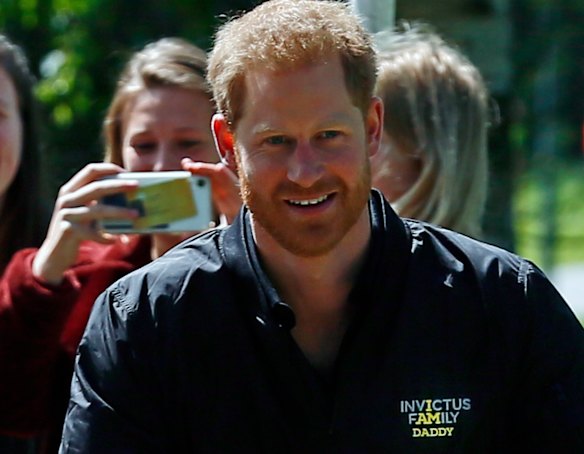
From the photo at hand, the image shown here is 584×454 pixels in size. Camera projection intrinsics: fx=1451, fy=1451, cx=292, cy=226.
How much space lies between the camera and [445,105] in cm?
365

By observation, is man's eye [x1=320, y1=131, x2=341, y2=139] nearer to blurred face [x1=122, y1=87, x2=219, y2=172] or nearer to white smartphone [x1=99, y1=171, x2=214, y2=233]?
white smartphone [x1=99, y1=171, x2=214, y2=233]

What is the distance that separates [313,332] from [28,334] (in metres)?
0.82

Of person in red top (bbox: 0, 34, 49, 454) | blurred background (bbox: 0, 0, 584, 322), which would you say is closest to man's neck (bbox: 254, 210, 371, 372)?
person in red top (bbox: 0, 34, 49, 454)

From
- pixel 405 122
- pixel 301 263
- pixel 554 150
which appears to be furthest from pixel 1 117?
pixel 554 150

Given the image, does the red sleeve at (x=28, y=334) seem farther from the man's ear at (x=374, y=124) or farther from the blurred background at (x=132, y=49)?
the blurred background at (x=132, y=49)

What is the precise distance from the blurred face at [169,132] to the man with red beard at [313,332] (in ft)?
3.28

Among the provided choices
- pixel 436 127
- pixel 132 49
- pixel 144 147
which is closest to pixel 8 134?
pixel 144 147

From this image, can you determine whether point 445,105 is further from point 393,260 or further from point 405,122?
point 393,260

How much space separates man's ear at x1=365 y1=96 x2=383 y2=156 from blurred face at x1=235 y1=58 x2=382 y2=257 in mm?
84

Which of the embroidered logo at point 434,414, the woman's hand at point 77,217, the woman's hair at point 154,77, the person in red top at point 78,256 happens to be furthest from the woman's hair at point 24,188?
the embroidered logo at point 434,414

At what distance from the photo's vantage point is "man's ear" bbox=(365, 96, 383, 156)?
2701mm

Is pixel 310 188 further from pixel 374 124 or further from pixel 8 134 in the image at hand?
pixel 8 134

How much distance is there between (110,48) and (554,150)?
10.7 ft

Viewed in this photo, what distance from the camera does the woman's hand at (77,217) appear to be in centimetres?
321
